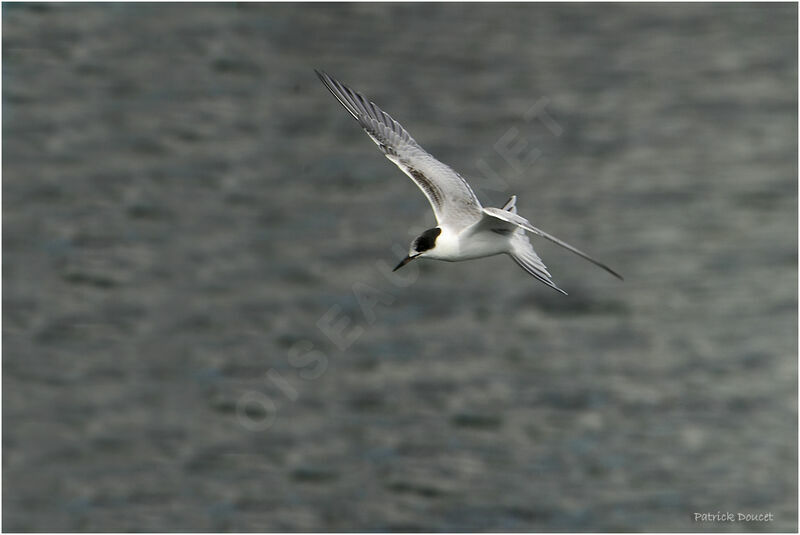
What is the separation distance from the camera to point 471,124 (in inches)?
477

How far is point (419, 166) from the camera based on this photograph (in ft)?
15.1

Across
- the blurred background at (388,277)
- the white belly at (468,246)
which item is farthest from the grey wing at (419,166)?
the blurred background at (388,277)

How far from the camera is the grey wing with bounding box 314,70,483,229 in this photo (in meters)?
4.14

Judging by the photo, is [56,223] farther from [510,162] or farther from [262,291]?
[510,162]

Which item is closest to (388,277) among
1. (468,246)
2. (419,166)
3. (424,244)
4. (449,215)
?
(419,166)

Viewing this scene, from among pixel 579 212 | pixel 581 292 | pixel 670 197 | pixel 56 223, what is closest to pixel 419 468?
pixel 581 292

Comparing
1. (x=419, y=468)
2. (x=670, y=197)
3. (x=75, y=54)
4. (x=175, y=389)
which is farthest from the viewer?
(x=75, y=54)

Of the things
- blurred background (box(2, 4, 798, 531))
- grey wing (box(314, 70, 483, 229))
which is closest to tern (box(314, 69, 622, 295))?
grey wing (box(314, 70, 483, 229))

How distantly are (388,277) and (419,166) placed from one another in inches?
282

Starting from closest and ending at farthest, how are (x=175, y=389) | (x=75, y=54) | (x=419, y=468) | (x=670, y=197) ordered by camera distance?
1. (x=419, y=468)
2. (x=175, y=389)
3. (x=670, y=197)
4. (x=75, y=54)

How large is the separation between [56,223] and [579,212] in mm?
5721

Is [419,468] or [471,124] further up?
Result: [471,124]

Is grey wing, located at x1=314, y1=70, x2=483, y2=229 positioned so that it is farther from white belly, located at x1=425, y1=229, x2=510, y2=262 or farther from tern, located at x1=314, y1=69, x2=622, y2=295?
white belly, located at x1=425, y1=229, x2=510, y2=262

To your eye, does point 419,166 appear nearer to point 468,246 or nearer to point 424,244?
point 424,244
